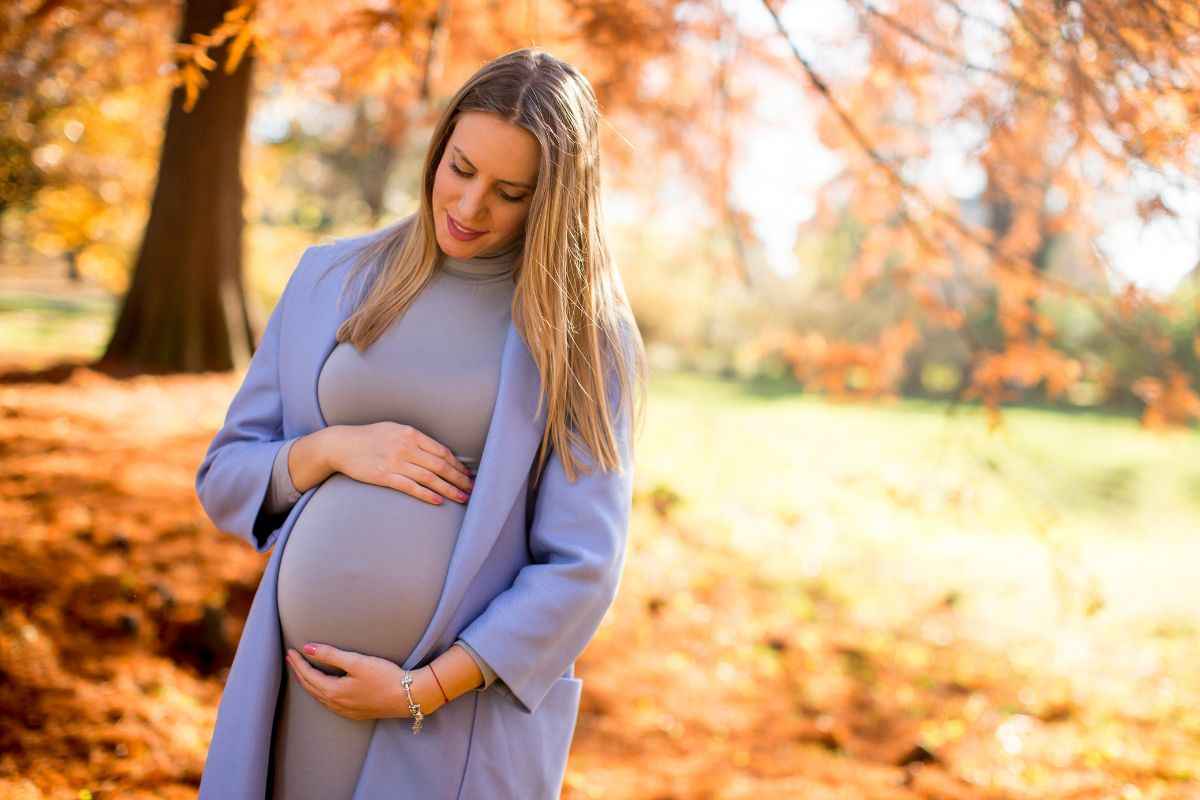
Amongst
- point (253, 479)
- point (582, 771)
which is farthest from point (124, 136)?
point (253, 479)

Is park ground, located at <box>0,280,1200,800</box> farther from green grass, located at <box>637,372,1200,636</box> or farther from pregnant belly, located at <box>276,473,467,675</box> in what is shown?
pregnant belly, located at <box>276,473,467,675</box>

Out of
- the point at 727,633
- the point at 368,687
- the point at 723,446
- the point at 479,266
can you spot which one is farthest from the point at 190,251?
the point at 368,687

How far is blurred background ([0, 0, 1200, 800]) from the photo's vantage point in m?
3.62

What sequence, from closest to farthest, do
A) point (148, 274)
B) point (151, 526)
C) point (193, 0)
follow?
point (151, 526), point (193, 0), point (148, 274)

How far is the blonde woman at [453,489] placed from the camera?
1.88 m

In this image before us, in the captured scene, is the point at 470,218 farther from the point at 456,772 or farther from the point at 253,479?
the point at 456,772

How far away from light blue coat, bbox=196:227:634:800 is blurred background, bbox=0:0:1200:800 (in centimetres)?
156

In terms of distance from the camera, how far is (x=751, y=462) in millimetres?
10930

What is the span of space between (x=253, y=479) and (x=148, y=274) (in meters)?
6.57

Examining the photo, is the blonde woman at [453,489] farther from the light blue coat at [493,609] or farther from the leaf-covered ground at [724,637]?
the leaf-covered ground at [724,637]

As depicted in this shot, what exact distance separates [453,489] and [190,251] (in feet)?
22.3

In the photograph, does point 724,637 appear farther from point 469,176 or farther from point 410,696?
point 469,176

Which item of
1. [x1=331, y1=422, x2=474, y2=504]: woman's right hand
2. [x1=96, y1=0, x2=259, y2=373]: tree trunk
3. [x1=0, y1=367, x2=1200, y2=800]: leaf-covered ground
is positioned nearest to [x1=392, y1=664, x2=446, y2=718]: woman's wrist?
[x1=331, y1=422, x2=474, y2=504]: woman's right hand

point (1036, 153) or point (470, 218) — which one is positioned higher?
point (1036, 153)
